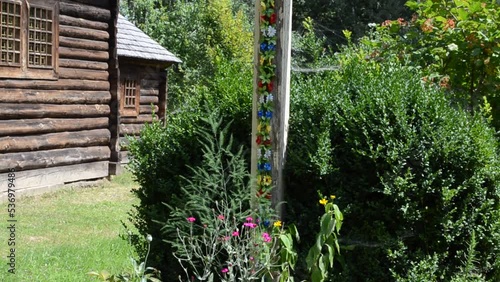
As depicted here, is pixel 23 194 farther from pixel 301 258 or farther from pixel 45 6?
pixel 301 258

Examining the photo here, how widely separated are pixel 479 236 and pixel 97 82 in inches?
401

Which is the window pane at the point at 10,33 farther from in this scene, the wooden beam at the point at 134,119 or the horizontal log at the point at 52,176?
the wooden beam at the point at 134,119

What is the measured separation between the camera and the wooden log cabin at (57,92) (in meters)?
11.5

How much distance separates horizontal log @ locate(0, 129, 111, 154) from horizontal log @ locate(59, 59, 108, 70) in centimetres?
114

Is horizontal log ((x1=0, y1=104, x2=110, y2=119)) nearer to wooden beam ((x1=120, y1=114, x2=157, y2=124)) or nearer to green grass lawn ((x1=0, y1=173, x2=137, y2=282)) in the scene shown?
green grass lawn ((x1=0, y1=173, x2=137, y2=282))

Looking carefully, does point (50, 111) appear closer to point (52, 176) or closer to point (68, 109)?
point (68, 109)

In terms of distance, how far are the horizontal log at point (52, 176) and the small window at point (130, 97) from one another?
3.67 metres

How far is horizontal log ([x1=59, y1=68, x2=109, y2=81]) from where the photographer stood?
12805 millimetres

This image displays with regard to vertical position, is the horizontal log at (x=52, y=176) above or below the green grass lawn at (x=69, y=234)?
above

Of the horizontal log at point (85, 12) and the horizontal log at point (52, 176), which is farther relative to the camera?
the horizontal log at point (85, 12)

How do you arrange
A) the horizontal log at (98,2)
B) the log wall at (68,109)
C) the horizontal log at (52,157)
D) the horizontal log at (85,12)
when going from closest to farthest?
the horizontal log at (52,157), the log wall at (68,109), the horizontal log at (85,12), the horizontal log at (98,2)

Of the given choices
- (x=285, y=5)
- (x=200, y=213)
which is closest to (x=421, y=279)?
(x=200, y=213)

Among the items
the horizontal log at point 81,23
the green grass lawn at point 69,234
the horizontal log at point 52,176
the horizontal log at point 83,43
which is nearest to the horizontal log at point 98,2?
the horizontal log at point 81,23

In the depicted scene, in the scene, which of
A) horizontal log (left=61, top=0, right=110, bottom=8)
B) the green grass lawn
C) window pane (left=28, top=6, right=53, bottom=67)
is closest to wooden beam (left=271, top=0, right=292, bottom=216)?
the green grass lawn
